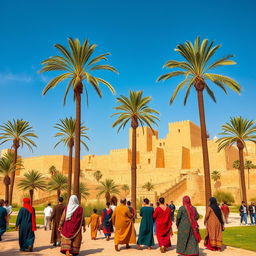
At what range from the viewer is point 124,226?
28.5 feet

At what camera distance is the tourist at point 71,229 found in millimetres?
7445

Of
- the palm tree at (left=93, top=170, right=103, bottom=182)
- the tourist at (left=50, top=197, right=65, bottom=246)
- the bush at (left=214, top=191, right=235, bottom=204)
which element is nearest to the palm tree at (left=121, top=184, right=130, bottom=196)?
the palm tree at (left=93, top=170, right=103, bottom=182)

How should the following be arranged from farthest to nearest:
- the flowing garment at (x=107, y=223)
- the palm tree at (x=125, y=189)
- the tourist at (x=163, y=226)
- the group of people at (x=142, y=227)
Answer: the palm tree at (x=125, y=189) → the flowing garment at (x=107, y=223) → the tourist at (x=163, y=226) → the group of people at (x=142, y=227)

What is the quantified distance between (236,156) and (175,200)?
1440 inches

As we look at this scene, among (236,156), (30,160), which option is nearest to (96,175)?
(30,160)

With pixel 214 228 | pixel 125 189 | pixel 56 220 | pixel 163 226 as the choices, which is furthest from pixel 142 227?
pixel 125 189

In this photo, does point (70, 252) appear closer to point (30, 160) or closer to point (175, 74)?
point (175, 74)

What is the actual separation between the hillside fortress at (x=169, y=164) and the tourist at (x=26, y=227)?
1310 inches

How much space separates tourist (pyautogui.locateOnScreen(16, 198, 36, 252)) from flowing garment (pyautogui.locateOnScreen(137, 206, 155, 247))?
3.19 meters

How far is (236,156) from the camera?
7062 cm

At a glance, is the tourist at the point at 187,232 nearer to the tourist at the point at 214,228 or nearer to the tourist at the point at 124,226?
the tourist at the point at 214,228

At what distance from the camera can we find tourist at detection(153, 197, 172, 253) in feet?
27.1

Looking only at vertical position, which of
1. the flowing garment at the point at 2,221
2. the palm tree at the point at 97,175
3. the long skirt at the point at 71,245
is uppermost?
the palm tree at the point at 97,175

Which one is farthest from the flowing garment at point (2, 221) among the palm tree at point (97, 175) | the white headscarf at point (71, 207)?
the palm tree at point (97, 175)
